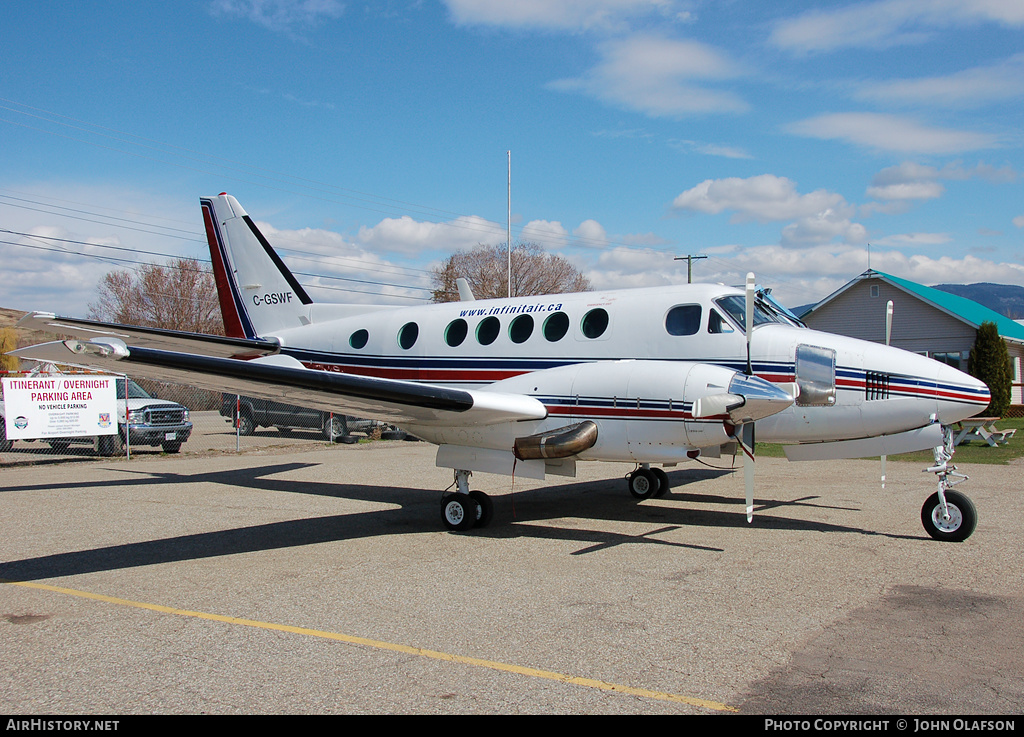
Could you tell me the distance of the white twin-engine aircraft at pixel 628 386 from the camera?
7738 millimetres

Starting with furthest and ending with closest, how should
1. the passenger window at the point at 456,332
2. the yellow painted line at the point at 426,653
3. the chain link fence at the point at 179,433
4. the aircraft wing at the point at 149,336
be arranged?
1. the chain link fence at the point at 179,433
2. the passenger window at the point at 456,332
3. the aircraft wing at the point at 149,336
4. the yellow painted line at the point at 426,653

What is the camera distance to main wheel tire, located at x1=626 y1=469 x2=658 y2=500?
1174cm

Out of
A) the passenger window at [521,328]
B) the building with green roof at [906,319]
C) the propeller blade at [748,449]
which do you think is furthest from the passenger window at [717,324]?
the building with green roof at [906,319]

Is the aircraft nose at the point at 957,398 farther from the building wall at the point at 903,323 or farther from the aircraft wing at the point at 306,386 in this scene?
the building wall at the point at 903,323

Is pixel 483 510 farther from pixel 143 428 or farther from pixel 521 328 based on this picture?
pixel 143 428

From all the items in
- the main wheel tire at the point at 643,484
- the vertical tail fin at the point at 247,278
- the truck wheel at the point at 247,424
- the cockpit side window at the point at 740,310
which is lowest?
the truck wheel at the point at 247,424

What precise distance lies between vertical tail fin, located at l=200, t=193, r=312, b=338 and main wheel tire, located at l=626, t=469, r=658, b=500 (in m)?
6.34

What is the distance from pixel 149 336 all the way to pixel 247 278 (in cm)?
380

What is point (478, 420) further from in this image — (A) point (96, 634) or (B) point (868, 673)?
A: (B) point (868, 673)

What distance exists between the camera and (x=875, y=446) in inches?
338

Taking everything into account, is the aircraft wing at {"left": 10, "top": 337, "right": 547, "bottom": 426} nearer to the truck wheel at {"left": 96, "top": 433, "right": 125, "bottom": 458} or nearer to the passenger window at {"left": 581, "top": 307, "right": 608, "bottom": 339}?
the passenger window at {"left": 581, "top": 307, "right": 608, "bottom": 339}

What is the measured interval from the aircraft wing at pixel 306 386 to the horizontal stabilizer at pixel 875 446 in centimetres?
331

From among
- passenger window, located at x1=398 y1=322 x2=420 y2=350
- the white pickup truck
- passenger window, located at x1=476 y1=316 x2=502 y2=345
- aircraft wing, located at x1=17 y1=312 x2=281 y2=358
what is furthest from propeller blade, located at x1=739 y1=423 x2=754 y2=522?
the white pickup truck

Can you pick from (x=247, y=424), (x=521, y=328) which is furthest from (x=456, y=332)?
(x=247, y=424)
